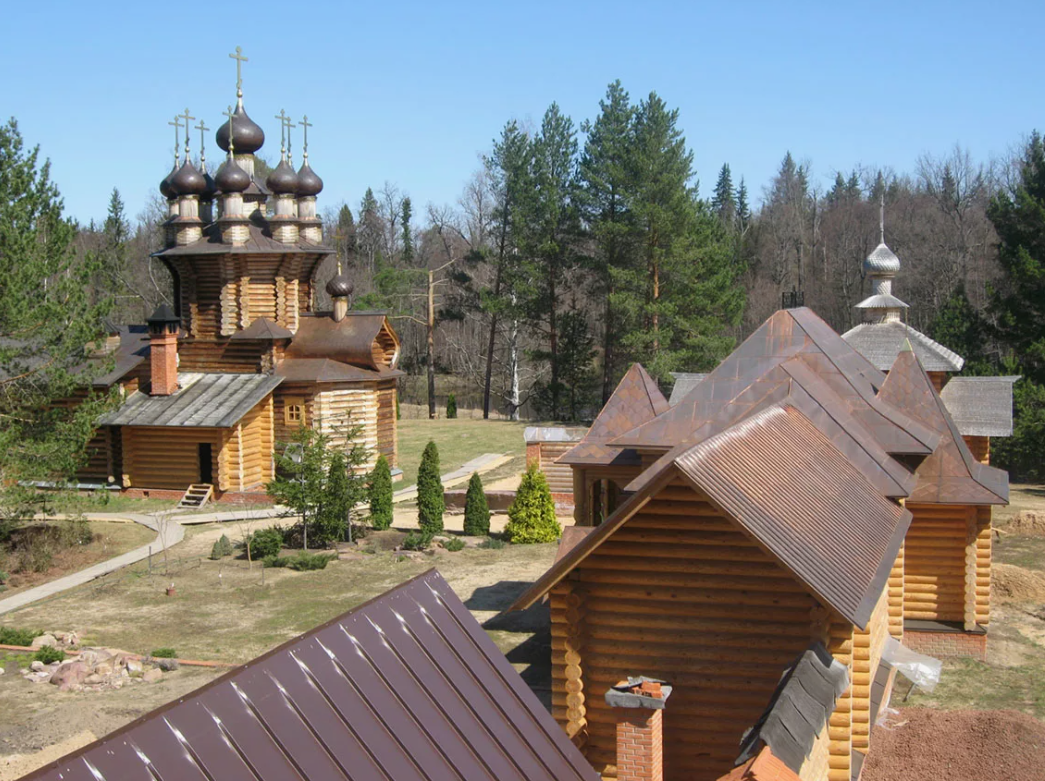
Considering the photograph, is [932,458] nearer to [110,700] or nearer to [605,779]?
[605,779]

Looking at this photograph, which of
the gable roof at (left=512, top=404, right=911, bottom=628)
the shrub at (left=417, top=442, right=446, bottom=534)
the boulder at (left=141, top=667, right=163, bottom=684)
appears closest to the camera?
the gable roof at (left=512, top=404, right=911, bottom=628)

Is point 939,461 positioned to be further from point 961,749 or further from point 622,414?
point 961,749

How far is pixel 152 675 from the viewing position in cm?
1562

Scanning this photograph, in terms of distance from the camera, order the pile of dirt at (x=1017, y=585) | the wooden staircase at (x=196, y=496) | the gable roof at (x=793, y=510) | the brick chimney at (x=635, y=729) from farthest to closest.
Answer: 1. the wooden staircase at (x=196, y=496)
2. the pile of dirt at (x=1017, y=585)
3. the gable roof at (x=793, y=510)
4. the brick chimney at (x=635, y=729)

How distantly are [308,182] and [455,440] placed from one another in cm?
1265

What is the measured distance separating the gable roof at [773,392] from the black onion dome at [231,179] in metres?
18.7

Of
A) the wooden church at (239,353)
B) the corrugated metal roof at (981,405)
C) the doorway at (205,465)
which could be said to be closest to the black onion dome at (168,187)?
the wooden church at (239,353)

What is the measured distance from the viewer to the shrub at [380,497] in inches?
989

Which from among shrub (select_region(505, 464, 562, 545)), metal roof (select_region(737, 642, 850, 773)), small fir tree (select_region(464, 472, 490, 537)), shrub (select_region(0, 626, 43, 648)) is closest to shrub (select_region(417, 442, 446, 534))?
small fir tree (select_region(464, 472, 490, 537))

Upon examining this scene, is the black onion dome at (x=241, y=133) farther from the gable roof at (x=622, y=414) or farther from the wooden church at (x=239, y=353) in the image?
the gable roof at (x=622, y=414)

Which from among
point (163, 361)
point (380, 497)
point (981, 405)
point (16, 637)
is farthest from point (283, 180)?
point (981, 405)

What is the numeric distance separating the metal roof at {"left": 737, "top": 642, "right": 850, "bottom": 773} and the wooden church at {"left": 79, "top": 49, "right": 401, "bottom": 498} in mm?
21198

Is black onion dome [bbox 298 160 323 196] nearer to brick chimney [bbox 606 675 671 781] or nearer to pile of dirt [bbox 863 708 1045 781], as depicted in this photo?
pile of dirt [bbox 863 708 1045 781]

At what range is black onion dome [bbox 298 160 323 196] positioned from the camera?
32781 mm
